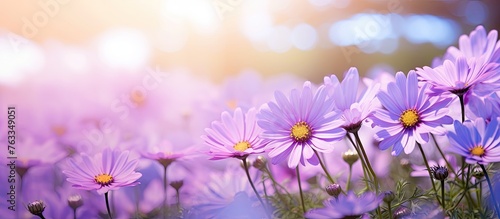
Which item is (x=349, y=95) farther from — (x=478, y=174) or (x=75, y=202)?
(x=75, y=202)

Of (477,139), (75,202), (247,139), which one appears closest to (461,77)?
(477,139)

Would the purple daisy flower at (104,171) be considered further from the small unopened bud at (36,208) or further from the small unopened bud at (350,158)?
the small unopened bud at (350,158)

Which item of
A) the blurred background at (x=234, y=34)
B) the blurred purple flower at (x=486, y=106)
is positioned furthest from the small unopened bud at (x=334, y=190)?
the blurred background at (x=234, y=34)

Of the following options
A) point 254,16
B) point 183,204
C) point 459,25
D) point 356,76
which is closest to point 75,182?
point 183,204

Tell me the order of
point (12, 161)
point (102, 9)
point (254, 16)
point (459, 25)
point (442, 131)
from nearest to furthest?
1. point (442, 131)
2. point (12, 161)
3. point (102, 9)
4. point (254, 16)
5. point (459, 25)

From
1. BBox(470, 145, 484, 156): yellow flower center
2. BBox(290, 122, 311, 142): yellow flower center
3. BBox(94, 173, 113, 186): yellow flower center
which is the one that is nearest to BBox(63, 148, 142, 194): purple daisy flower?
BBox(94, 173, 113, 186): yellow flower center

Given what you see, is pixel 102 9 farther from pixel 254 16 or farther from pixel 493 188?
pixel 493 188
